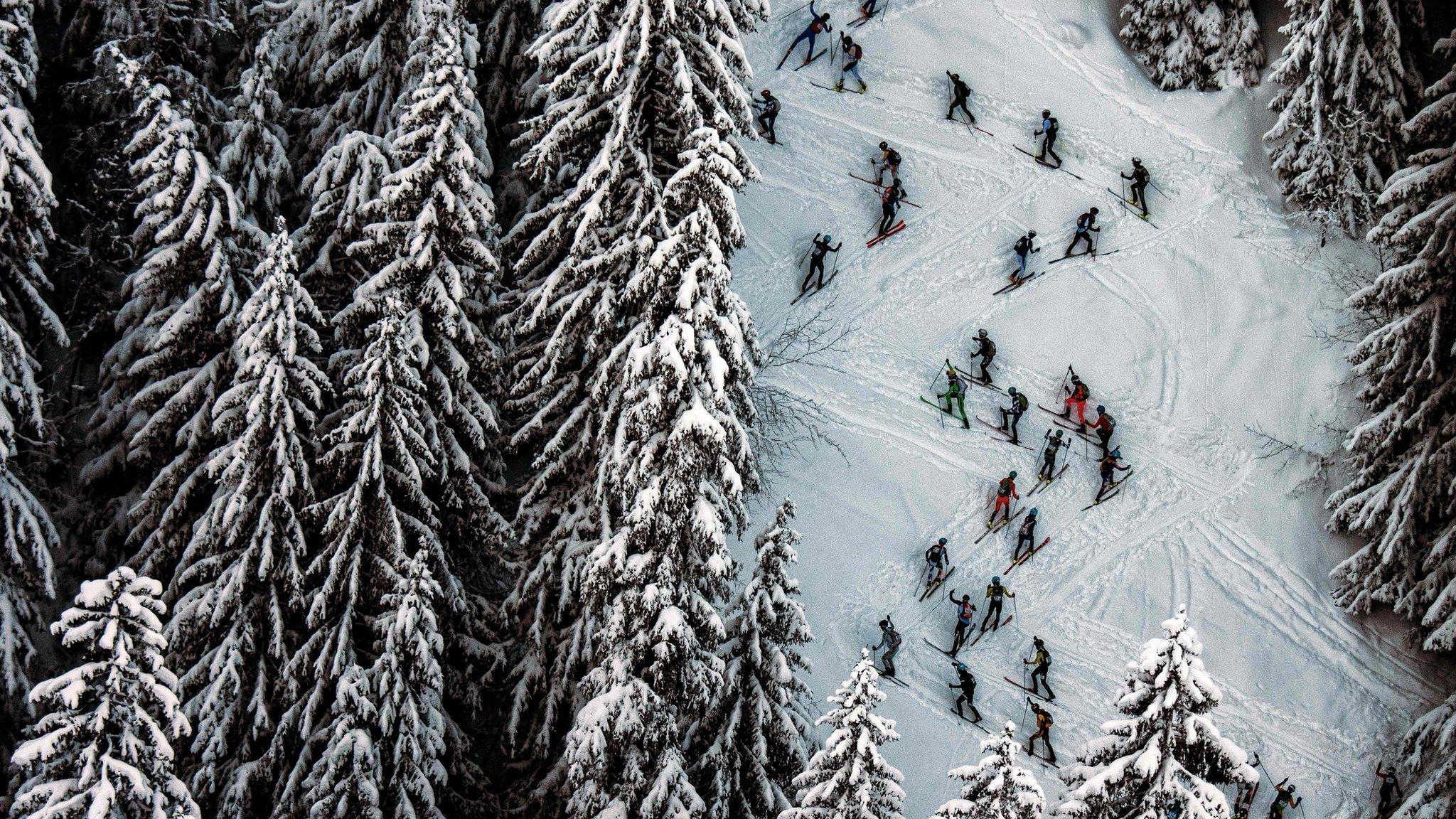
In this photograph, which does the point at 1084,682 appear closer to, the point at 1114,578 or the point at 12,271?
the point at 1114,578

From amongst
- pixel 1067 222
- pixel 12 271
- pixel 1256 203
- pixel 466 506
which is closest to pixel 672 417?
pixel 466 506

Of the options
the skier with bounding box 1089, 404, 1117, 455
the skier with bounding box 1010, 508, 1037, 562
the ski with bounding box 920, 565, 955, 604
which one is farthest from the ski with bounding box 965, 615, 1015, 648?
the skier with bounding box 1089, 404, 1117, 455

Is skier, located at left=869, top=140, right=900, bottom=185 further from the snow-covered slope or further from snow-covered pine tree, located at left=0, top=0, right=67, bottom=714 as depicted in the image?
snow-covered pine tree, located at left=0, top=0, right=67, bottom=714

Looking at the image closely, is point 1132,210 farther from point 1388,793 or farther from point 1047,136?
point 1388,793

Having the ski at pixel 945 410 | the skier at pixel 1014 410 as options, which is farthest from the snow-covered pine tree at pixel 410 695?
the skier at pixel 1014 410

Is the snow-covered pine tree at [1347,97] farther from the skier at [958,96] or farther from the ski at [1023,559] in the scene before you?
the ski at [1023,559]
